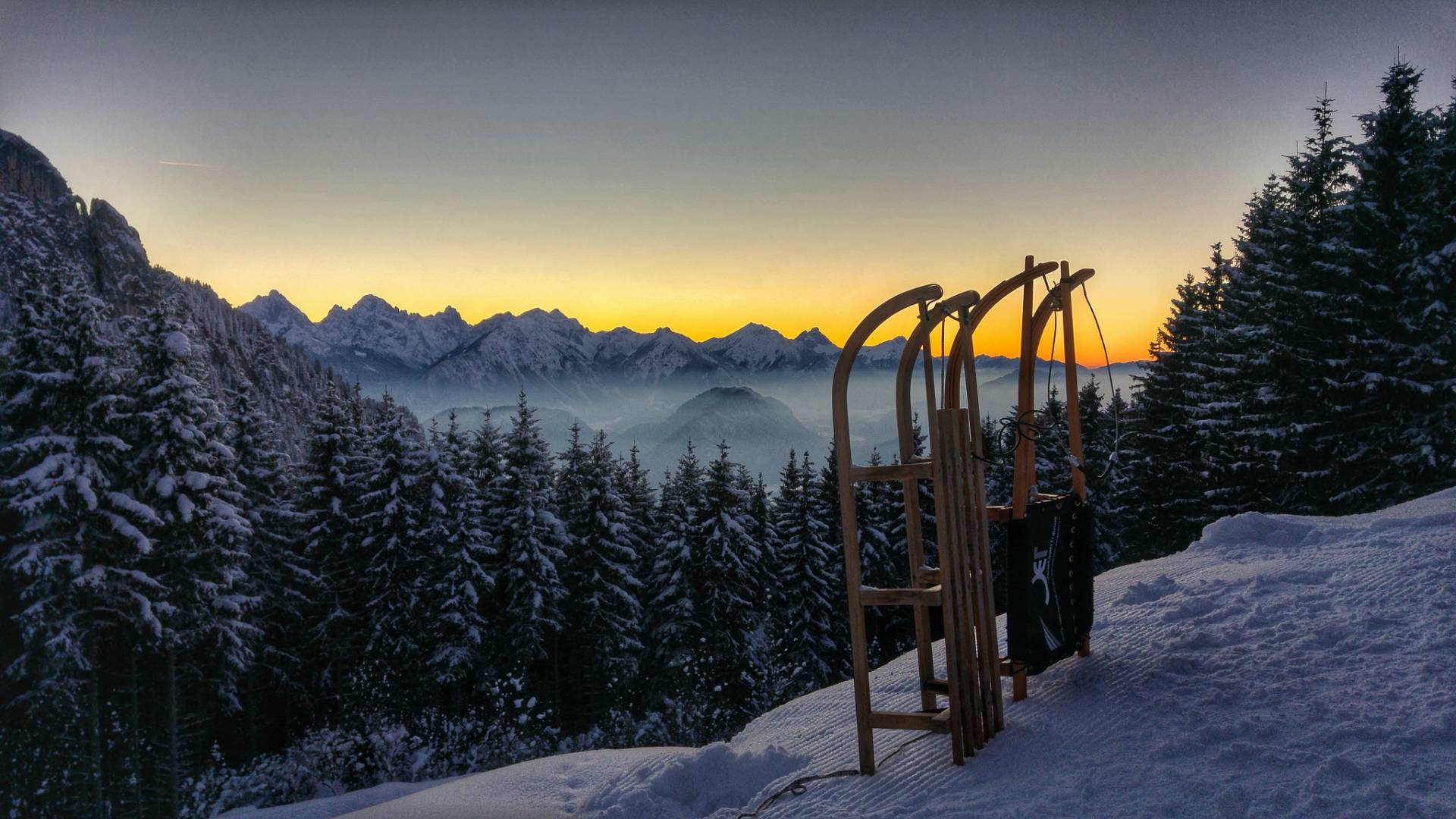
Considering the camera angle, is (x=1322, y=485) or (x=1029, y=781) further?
(x=1322, y=485)

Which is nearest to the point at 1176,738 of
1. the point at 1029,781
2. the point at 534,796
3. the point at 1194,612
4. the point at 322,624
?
the point at 1029,781

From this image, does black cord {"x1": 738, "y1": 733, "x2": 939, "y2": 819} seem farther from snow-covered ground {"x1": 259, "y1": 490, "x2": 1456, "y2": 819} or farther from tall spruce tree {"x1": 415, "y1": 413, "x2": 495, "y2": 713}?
tall spruce tree {"x1": 415, "y1": 413, "x2": 495, "y2": 713}

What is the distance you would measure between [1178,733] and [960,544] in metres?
1.42

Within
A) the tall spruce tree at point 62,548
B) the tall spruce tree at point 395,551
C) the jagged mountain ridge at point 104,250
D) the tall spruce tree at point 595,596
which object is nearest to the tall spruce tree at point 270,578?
the tall spruce tree at point 395,551

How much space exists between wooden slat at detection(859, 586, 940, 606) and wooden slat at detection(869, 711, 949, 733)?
2.02ft

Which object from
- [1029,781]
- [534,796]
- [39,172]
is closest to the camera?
[1029,781]

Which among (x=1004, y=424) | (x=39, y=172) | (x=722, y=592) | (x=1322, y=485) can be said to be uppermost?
(x=39, y=172)

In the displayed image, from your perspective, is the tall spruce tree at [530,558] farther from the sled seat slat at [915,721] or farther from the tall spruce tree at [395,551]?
the sled seat slat at [915,721]

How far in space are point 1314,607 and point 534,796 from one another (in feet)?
18.8

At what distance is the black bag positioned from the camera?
4.42m

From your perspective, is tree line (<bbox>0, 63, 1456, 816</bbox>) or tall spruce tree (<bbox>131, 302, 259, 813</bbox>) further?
tall spruce tree (<bbox>131, 302, 259, 813</bbox>)

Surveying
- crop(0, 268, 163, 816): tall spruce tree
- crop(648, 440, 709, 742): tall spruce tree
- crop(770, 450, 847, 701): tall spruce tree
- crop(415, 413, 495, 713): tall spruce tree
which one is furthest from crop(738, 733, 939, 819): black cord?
crop(770, 450, 847, 701): tall spruce tree

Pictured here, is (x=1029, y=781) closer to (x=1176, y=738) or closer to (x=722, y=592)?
(x=1176, y=738)

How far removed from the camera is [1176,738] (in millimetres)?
3918
